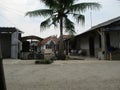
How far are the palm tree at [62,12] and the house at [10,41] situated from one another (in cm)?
317

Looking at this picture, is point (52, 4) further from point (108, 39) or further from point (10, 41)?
point (10, 41)

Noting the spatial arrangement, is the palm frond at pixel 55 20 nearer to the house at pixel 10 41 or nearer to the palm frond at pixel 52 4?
the palm frond at pixel 52 4

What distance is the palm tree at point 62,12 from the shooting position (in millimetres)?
24047

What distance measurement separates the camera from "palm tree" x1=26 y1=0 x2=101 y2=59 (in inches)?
947

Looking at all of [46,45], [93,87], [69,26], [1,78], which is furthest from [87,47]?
[1,78]

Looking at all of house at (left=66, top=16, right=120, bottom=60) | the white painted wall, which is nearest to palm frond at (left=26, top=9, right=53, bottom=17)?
house at (left=66, top=16, right=120, bottom=60)

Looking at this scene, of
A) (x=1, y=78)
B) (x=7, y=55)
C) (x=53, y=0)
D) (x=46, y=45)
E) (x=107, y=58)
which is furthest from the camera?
(x=46, y=45)

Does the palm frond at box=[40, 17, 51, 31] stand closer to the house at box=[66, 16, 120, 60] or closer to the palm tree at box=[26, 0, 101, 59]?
the palm tree at box=[26, 0, 101, 59]

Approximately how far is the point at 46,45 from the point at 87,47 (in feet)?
55.4

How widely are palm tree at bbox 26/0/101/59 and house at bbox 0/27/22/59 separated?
3173 mm

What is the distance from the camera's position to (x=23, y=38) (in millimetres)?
32031

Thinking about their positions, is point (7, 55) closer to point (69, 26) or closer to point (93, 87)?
point (69, 26)

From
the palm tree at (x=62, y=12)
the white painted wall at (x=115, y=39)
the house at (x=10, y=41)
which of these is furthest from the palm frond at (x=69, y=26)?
the house at (x=10, y=41)

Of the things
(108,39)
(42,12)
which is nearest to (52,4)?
(42,12)
